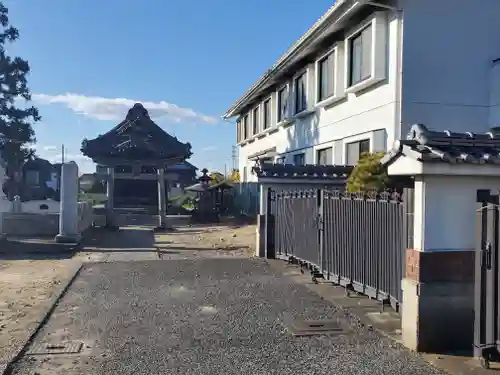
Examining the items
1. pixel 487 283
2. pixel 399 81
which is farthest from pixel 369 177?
pixel 487 283

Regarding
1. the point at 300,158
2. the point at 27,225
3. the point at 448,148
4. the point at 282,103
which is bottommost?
the point at 27,225

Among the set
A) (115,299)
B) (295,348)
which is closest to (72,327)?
(115,299)

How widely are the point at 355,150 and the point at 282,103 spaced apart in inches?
307

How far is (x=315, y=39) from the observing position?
1516cm

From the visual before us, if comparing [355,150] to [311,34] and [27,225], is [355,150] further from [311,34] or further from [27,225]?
[27,225]

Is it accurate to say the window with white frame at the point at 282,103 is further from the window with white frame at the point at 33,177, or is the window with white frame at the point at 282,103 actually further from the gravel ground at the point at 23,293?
the window with white frame at the point at 33,177

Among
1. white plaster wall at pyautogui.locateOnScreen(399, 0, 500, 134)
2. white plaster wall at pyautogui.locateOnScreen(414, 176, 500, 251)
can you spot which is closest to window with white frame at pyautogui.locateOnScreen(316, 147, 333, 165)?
white plaster wall at pyautogui.locateOnScreen(399, 0, 500, 134)

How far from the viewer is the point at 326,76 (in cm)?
1600

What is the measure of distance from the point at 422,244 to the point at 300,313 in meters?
2.28

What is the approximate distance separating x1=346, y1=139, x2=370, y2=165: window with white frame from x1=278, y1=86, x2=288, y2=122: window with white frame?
6.30 m

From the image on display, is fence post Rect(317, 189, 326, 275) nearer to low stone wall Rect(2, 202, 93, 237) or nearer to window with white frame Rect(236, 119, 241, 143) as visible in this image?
low stone wall Rect(2, 202, 93, 237)

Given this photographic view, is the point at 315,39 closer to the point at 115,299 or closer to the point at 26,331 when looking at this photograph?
the point at 115,299

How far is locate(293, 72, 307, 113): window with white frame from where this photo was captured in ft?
59.5

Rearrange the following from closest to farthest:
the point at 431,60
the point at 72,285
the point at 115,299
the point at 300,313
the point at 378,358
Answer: the point at 378,358 < the point at 300,313 < the point at 115,299 < the point at 72,285 < the point at 431,60
